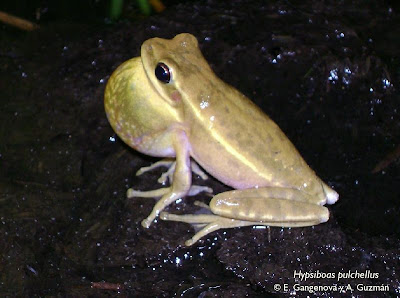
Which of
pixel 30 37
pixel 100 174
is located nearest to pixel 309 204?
pixel 100 174

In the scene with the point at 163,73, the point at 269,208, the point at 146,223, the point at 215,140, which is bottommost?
the point at 146,223

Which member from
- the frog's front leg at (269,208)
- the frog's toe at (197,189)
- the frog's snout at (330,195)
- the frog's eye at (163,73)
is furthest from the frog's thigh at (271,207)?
the frog's eye at (163,73)

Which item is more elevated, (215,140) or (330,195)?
(215,140)

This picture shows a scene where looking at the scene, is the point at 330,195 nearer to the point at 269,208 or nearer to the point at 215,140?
the point at 269,208

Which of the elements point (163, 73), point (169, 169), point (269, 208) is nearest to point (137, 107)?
point (163, 73)

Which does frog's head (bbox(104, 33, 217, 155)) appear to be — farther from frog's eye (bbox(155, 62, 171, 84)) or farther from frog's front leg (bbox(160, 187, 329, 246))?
frog's front leg (bbox(160, 187, 329, 246))

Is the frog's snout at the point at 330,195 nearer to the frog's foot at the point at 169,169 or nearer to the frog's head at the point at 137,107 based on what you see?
the frog's foot at the point at 169,169

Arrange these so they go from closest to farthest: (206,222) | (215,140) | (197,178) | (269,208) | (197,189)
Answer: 1. (269,208)
2. (215,140)
3. (206,222)
4. (197,189)
5. (197,178)

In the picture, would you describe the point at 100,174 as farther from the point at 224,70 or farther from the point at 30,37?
the point at 30,37
